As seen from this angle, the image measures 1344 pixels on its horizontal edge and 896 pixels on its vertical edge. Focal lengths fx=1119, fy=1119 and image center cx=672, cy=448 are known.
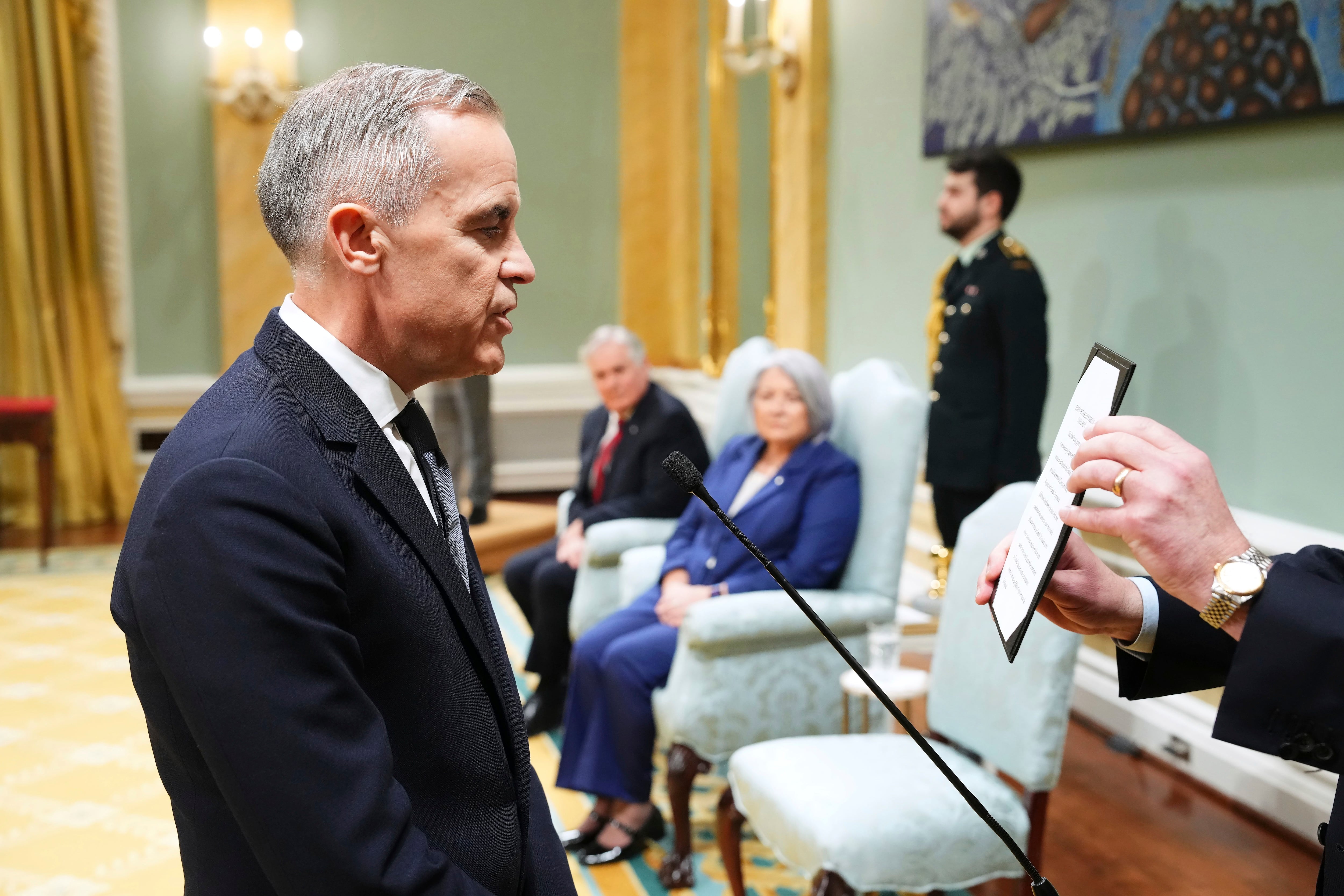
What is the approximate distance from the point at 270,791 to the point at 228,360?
663cm

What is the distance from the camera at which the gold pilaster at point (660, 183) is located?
7.06m

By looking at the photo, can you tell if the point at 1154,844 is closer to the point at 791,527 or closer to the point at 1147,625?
the point at 791,527

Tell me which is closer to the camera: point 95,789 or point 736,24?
point 95,789

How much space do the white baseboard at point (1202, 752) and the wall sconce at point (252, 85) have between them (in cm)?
548

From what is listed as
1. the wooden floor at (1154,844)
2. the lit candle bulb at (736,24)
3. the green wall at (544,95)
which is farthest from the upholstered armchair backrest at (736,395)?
the green wall at (544,95)

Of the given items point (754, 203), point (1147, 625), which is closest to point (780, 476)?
point (1147, 625)

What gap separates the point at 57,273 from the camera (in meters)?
6.44

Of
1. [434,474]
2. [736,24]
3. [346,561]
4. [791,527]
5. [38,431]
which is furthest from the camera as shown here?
[38,431]

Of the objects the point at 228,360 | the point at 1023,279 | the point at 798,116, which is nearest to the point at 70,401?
the point at 228,360

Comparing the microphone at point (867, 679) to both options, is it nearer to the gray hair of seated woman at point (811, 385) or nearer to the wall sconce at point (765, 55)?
the gray hair of seated woman at point (811, 385)

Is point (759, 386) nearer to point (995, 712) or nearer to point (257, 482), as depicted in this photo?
point (995, 712)

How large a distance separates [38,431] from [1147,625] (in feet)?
18.1

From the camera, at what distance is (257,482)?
0.87 metres

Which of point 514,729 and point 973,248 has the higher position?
point 973,248
